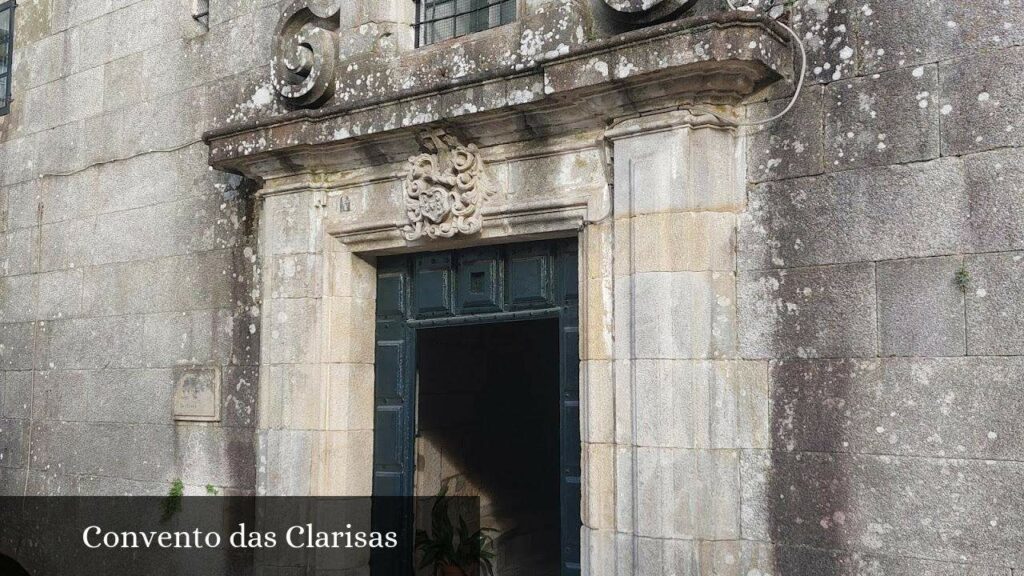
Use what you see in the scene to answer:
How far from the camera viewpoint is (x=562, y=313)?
421 centimetres

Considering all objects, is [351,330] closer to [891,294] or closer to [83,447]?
[83,447]

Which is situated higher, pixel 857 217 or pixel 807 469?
pixel 857 217

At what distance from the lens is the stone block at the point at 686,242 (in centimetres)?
355

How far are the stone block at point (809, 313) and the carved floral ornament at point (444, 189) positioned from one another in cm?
131

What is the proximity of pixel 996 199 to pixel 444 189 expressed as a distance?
2307 mm

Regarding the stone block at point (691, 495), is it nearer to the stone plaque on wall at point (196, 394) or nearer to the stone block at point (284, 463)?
the stone block at point (284, 463)

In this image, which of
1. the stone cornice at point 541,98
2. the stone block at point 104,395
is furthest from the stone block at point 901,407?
the stone block at point 104,395

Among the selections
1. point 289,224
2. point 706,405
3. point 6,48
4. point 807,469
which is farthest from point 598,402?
point 6,48

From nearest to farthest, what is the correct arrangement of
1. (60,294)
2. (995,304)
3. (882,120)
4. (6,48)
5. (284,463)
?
(995,304), (882,120), (284,463), (60,294), (6,48)

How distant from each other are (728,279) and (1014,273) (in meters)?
0.96

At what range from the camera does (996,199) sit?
305 centimetres

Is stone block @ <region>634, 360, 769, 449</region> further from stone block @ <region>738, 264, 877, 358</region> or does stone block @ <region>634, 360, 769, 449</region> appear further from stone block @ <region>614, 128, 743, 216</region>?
stone block @ <region>614, 128, 743, 216</region>

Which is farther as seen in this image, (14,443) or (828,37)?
(14,443)

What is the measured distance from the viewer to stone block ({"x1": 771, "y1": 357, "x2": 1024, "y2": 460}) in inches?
118
